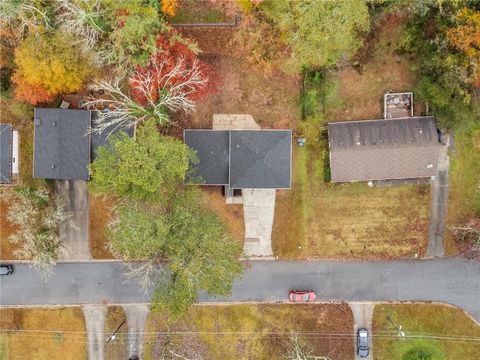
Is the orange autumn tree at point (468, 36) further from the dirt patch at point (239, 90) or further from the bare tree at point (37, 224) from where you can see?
the bare tree at point (37, 224)

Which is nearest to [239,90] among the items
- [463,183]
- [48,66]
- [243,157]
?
[243,157]

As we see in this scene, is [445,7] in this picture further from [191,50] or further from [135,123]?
[135,123]

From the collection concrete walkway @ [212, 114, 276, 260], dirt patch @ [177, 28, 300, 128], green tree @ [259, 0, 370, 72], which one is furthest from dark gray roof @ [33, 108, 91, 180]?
green tree @ [259, 0, 370, 72]

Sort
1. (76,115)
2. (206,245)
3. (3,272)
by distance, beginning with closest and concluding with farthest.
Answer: (206,245), (76,115), (3,272)

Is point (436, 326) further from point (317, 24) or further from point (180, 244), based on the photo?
point (317, 24)

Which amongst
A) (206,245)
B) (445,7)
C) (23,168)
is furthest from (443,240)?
(23,168)
